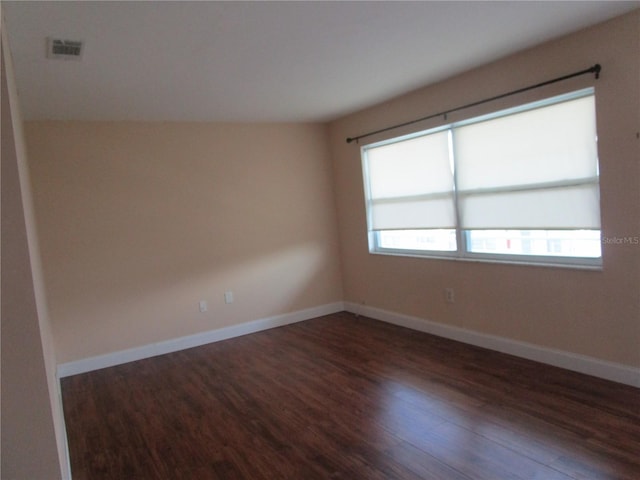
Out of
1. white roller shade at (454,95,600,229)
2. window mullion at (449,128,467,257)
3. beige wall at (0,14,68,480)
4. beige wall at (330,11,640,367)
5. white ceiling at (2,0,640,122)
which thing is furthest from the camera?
window mullion at (449,128,467,257)

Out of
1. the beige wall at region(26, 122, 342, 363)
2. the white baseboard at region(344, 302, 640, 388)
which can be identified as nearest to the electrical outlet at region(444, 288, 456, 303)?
the white baseboard at region(344, 302, 640, 388)

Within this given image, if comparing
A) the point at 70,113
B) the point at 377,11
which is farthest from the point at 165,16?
the point at 70,113

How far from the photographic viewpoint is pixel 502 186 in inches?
137

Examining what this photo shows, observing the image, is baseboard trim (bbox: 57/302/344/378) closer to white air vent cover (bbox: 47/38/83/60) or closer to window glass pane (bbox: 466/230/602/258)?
window glass pane (bbox: 466/230/602/258)

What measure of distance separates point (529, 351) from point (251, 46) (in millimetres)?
3013

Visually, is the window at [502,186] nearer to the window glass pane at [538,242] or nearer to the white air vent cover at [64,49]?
the window glass pane at [538,242]

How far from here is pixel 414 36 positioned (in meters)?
2.70

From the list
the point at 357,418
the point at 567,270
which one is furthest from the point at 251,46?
the point at 567,270

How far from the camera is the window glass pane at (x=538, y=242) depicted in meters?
3.02

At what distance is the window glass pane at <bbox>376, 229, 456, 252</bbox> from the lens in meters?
4.10

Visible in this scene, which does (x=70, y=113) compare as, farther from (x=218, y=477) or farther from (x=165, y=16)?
(x=218, y=477)

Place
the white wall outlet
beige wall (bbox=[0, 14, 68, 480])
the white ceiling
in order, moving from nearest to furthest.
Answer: beige wall (bbox=[0, 14, 68, 480]) → the white ceiling → the white wall outlet

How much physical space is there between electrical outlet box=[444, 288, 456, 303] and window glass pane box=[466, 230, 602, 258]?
44cm

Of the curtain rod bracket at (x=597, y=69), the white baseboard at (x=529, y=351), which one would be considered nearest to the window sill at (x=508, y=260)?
the white baseboard at (x=529, y=351)
